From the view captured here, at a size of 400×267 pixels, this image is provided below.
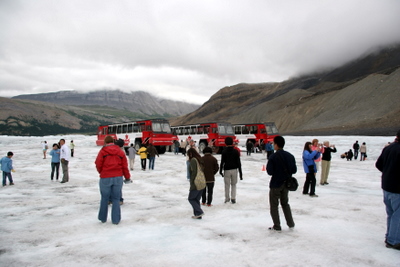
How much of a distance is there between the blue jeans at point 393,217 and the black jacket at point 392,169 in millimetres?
126

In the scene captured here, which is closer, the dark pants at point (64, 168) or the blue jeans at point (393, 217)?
the blue jeans at point (393, 217)

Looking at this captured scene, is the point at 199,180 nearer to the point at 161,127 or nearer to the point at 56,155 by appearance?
the point at 56,155

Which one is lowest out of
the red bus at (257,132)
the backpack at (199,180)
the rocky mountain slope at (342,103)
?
the backpack at (199,180)

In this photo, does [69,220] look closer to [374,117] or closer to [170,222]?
[170,222]

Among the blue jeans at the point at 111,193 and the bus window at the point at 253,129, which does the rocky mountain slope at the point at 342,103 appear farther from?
the blue jeans at the point at 111,193

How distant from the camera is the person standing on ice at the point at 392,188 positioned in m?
4.86

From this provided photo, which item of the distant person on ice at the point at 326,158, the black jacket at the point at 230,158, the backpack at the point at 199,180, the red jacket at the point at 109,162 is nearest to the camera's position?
the red jacket at the point at 109,162

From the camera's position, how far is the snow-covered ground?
4699mm

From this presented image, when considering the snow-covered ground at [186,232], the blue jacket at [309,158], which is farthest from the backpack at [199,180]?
the blue jacket at [309,158]

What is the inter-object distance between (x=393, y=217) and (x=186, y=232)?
3705mm

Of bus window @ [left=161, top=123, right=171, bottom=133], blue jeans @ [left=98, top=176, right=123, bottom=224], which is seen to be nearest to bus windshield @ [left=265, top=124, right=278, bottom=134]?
bus window @ [left=161, top=123, right=171, bottom=133]

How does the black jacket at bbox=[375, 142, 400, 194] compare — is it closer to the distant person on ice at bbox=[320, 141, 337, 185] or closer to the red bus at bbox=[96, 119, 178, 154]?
the distant person on ice at bbox=[320, 141, 337, 185]

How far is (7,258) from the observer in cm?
473

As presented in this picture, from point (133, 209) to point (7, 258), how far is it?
11.9ft
